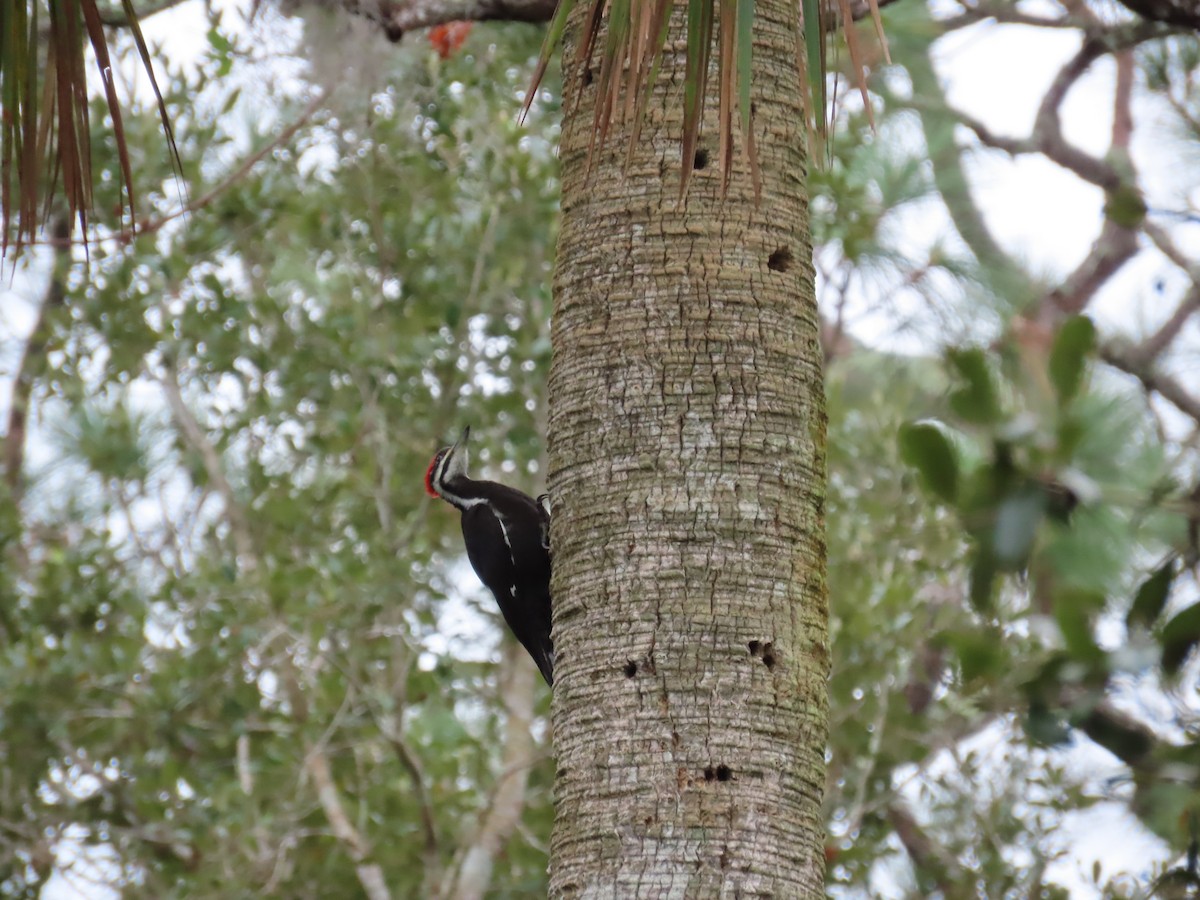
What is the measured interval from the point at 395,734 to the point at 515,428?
4.68 ft

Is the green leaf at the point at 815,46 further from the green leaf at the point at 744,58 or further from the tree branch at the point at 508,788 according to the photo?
the tree branch at the point at 508,788

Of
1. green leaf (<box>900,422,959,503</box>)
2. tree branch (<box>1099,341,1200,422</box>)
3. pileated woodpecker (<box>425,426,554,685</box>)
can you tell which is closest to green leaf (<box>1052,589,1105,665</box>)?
green leaf (<box>900,422,959,503</box>)

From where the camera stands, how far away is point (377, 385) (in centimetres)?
687

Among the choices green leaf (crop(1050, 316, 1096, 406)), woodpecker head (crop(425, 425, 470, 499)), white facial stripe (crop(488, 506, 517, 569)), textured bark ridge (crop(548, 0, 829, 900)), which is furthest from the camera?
woodpecker head (crop(425, 425, 470, 499))

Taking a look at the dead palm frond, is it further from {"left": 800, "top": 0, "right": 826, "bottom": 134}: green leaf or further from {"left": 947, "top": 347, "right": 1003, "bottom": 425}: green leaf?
{"left": 947, "top": 347, "right": 1003, "bottom": 425}: green leaf

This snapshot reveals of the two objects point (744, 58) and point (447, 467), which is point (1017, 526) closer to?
point (744, 58)

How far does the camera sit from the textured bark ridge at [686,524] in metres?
2.53

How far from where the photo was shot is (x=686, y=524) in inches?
106

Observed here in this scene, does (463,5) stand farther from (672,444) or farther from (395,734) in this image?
(395,734)

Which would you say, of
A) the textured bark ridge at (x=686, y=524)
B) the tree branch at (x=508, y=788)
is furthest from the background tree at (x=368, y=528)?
the textured bark ridge at (x=686, y=524)

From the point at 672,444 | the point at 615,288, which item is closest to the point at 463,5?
the point at 615,288

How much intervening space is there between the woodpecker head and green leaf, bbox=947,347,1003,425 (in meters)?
3.92

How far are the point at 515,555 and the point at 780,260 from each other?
2.12 meters

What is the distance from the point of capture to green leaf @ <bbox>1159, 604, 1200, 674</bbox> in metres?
1.86
